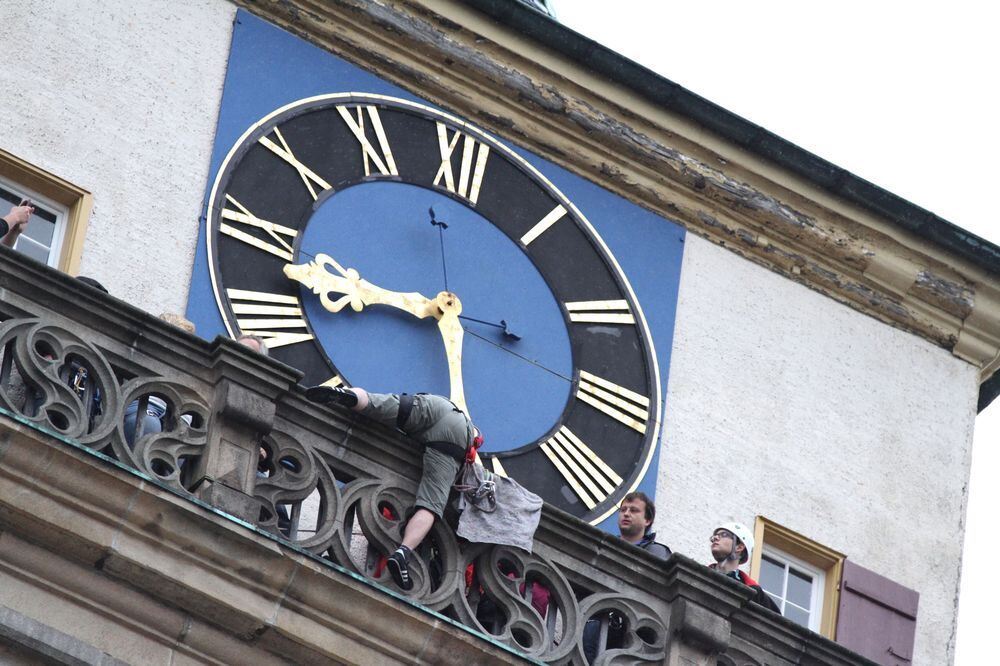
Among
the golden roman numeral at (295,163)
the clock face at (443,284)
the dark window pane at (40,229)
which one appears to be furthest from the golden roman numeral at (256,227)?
the dark window pane at (40,229)

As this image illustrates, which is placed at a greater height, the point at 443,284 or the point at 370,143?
the point at 370,143

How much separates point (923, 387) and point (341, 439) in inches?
191

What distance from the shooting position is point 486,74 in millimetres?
16047

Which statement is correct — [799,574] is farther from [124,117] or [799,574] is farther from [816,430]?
[124,117]

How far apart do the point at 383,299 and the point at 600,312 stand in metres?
1.24

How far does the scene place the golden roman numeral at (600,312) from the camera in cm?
1582

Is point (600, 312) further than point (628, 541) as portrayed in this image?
Yes

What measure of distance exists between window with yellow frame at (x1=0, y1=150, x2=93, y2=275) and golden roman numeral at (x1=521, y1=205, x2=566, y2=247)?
2.31 metres

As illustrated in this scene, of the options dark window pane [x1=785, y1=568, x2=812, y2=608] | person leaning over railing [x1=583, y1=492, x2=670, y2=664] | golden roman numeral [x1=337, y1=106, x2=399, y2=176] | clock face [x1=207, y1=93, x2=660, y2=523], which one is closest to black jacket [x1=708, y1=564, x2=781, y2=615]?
person leaning over railing [x1=583, y1=492, x2=670, y2=664]

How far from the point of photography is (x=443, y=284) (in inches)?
608

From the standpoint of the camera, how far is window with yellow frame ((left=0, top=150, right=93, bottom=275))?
14.4 metres

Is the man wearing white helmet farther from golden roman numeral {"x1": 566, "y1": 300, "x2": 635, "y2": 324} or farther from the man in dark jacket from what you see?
golden roman numeral {"x1": 566, "y1": 300, "x2": 635, "y2": 324}

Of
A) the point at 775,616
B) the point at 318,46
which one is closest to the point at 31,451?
the point at 775,616

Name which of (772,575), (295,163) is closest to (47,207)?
(295,163)
